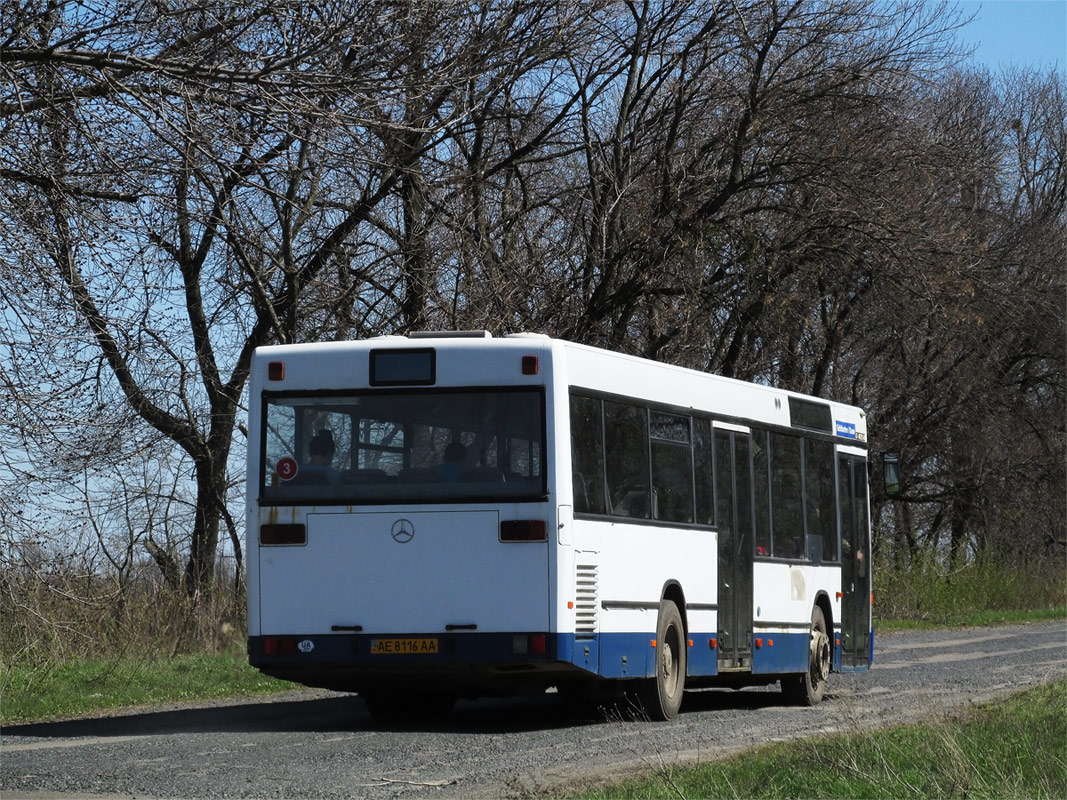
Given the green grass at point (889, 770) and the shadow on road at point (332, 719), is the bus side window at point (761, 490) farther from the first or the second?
the green grass at point (889, 770)

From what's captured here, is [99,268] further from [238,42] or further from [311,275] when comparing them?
[311,275]

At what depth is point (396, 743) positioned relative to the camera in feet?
39.9

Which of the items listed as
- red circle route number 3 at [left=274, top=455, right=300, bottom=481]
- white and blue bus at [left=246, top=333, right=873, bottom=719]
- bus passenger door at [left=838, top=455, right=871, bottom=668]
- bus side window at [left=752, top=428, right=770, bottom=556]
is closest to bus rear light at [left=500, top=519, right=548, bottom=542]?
white and blue bus at [left=246, top=333, right=873, bottom=719]

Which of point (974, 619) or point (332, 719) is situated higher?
point (974, 619)

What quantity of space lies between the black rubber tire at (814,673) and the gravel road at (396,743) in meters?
0.24

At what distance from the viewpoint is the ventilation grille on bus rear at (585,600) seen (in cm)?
1313

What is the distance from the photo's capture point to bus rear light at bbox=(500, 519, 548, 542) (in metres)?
12.9

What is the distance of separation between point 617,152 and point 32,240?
14.0 m

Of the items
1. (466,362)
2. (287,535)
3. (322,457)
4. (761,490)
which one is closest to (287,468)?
(322,457)

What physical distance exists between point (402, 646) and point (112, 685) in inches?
210

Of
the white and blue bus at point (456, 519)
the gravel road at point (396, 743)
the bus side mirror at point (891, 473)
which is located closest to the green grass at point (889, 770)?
the gravel road at point (396, 743)

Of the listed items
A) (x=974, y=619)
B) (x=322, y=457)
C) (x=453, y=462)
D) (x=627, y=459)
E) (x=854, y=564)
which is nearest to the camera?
(x=453, y=462)

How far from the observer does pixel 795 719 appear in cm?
1488

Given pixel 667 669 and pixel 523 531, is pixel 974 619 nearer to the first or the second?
pixel 667 669
